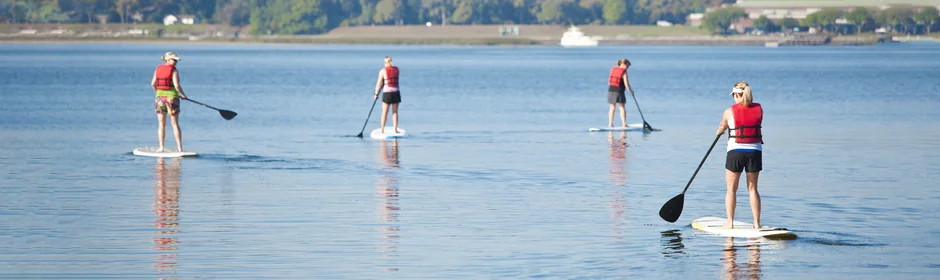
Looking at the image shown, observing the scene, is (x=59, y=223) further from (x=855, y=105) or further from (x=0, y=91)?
(x=0, y=91)

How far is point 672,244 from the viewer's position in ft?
45.3

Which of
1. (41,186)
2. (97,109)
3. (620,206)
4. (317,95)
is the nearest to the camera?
(620,206)

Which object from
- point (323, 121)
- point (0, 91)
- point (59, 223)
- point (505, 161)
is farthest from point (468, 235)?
point (0, 91)

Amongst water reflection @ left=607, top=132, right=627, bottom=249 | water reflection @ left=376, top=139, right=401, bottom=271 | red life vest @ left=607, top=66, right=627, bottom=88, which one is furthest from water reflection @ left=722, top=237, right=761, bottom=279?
red life vest @ left=607, top=66, right=627, bottom=88

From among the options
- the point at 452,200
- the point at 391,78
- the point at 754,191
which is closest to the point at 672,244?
the point at 754,191

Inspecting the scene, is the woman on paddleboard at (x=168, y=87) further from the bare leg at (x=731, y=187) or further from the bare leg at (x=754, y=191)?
the bare leg at (x=754, y=191)

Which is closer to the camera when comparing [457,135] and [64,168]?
[64,168]

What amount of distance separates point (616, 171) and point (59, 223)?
8.15m

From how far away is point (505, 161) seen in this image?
73.3ft

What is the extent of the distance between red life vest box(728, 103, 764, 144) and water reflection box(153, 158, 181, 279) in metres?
4.96

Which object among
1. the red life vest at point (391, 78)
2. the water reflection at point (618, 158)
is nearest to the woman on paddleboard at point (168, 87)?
the red life vest at point (391, 78)

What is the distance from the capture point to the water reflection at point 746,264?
1220 cm

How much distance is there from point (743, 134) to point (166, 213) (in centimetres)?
594

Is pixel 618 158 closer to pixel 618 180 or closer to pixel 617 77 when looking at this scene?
pixel 618 180
